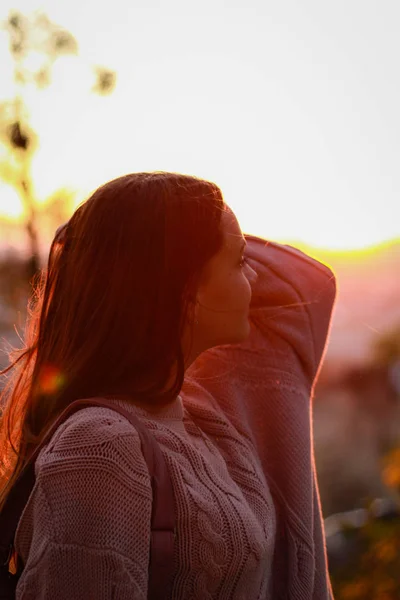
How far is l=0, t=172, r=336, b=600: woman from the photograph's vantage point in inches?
46.2

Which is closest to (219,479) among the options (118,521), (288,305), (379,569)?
(118,521)

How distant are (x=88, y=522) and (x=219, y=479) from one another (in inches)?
13.3

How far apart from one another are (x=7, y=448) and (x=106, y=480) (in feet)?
1.51

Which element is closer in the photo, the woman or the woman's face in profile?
the woman

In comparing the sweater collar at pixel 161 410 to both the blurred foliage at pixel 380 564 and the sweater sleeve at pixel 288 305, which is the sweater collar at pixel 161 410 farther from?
the blurred foliage at pixel 380 564

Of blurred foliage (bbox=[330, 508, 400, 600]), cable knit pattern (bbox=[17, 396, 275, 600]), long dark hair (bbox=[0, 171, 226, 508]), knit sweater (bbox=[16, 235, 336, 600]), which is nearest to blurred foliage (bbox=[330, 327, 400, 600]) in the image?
blurred foliage (bbox=[330, 508, 400, 600])

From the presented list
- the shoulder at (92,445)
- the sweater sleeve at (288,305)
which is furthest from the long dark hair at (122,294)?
the sweater sleeve at (288,305)

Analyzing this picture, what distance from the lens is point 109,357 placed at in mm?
1368

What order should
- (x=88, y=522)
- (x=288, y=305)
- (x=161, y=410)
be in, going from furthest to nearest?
(x=288, y=305)
(x=161, y=410)
(x=88, y=522)

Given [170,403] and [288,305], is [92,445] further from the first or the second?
[288,305]

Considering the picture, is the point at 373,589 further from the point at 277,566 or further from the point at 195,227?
the point at 195,227

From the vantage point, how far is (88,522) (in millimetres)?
1153

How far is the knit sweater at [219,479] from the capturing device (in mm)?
1162

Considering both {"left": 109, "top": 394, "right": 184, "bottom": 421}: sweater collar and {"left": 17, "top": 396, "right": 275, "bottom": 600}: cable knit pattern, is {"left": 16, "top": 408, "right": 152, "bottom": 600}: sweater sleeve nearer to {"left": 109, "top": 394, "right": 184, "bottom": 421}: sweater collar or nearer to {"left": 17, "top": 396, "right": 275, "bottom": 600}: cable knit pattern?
{"left": 17, "top": 396, "right": 275, "bottom": 600}: cable knit pattern
